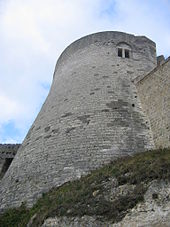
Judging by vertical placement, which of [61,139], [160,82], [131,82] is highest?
[131,82]

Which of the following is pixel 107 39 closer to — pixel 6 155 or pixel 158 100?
pixel 158 100

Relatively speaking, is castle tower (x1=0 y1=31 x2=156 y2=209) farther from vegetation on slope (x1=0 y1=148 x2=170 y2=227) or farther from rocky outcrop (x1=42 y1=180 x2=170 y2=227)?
rocky outcrop (x1=42 y1=180 x2=170 y2=227)

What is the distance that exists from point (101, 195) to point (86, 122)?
4057mm

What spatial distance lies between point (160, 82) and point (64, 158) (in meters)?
4.64

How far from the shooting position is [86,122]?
9641 mm

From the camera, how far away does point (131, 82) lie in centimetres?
1174

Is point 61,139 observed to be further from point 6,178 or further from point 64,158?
point 6,178

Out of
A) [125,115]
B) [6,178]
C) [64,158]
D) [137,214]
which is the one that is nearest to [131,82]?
[125,115]

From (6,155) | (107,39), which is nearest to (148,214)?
(6,155)

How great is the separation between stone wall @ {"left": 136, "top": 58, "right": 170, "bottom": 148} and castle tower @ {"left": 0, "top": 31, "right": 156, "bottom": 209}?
0.30 metres

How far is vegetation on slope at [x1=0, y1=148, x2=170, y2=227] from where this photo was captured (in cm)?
542

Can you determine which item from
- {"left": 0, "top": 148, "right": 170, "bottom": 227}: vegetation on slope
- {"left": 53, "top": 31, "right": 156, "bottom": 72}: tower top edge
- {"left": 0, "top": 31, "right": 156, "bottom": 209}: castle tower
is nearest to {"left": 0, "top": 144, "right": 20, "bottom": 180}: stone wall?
{"left": 0, "top": 31, "right": 156, "bottom": 209}: castle tower

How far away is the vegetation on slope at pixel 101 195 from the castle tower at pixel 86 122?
0.85m

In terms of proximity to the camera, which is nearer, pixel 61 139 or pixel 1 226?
pixel 1 226
